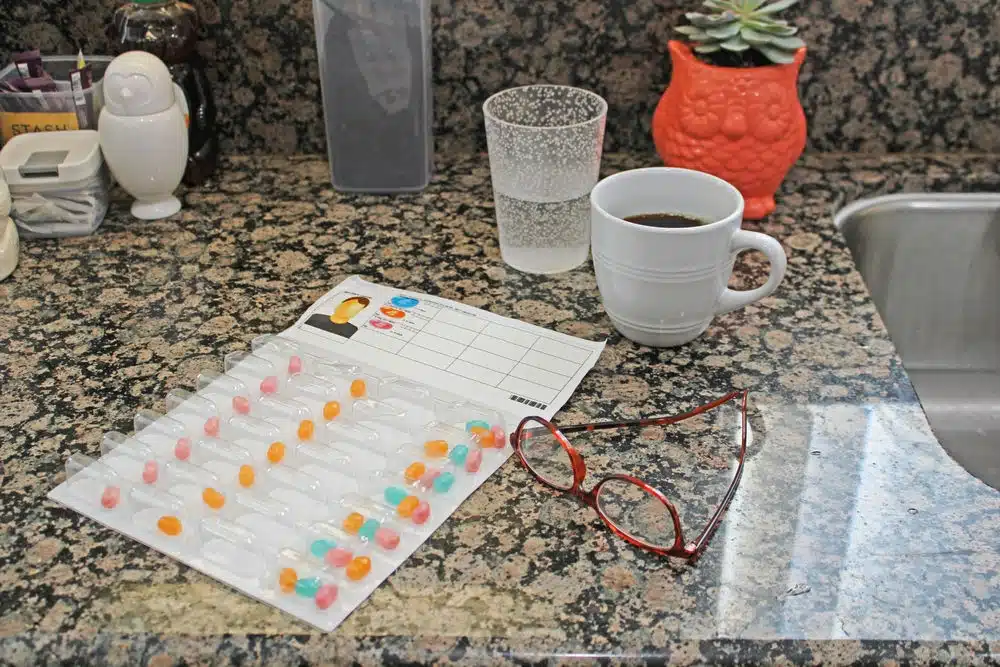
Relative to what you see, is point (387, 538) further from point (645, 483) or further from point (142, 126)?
point (142, 126)

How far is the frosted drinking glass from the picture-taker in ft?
2.93

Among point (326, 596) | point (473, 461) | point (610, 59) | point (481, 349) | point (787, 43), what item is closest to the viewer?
point (326, 596)

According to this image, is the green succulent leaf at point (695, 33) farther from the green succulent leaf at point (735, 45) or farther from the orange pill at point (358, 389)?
the orange pill at point (358, 389)

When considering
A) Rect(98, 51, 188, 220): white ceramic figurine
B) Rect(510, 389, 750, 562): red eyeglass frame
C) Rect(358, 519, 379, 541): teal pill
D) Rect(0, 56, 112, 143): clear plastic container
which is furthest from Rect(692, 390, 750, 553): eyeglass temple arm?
Rect(0, 56, 112, 143): clear plastic container

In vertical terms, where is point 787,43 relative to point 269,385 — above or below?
above

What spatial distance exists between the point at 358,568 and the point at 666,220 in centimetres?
41

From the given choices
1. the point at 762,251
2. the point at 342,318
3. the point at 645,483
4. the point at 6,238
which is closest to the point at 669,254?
the point at 762,251

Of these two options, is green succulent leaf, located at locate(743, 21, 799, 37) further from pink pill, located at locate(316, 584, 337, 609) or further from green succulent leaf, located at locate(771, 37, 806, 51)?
pink pill, located at locate(316, 584, 337, 609)

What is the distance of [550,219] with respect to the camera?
3.07ft

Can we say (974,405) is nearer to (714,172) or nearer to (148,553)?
(714,172)

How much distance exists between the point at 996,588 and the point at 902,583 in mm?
57

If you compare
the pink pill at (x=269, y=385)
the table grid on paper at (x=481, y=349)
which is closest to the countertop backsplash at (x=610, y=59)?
the table grid on paper at (x=481, y=349)

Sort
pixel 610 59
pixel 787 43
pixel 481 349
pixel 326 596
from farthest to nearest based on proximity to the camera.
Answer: pixel 610 59 → pixel 787 43 → pixel 481 349 → pixel 326 596

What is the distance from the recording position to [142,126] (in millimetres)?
958
